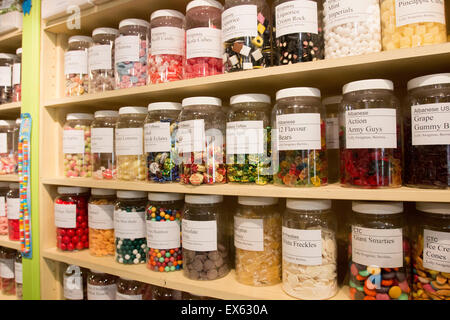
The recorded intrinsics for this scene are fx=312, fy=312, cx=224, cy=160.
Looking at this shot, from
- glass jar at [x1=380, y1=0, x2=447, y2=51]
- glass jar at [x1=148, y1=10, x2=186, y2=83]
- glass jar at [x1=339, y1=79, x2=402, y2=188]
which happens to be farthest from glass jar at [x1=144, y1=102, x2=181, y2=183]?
glass jar at [x1=380, y1=0, x2=447, y2=51]

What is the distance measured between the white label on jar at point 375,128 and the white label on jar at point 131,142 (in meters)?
0.71

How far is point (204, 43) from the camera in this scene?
38.0 inches

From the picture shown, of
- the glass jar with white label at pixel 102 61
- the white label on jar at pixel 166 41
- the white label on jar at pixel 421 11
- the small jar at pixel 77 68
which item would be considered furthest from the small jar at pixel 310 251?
the small jar at pixel 77 68

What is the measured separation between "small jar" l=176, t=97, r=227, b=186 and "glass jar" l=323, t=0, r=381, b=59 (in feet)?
1.30

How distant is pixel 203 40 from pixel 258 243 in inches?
25.0

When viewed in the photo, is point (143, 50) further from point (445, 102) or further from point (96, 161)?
point (445, 102)

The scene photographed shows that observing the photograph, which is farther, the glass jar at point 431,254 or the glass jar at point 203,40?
the glass jar at point 203,40

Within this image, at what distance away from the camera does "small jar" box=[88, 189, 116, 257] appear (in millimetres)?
1197

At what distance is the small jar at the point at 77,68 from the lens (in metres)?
1.27

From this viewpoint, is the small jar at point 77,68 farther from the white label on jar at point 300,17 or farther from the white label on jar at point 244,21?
the white label on jar at point 300,17

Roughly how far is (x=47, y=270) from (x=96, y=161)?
0.54 meters

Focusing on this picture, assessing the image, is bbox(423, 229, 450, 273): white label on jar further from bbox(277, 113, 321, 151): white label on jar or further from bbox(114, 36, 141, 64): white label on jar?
bbox(114, 36, 141, 64): white label on jar

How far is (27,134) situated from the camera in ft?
4.36
